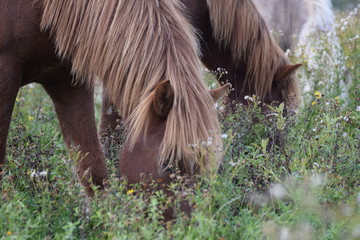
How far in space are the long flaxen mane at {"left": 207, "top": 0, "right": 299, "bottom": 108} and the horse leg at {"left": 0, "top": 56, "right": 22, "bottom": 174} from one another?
2085 millimetres

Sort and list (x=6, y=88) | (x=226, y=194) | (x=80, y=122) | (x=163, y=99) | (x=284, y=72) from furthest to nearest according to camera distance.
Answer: (x=284, y=72) < (x=80, y=122) < (x=6, y=88) < (x=226, y=194) < (x=163, y=99)

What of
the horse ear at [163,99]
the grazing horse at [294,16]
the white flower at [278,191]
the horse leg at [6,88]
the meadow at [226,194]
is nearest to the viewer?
the meadow at [226,194]

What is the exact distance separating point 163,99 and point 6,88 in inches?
43.8

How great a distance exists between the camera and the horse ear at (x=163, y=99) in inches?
124

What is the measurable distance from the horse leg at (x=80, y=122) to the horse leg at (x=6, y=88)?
0.47 meters

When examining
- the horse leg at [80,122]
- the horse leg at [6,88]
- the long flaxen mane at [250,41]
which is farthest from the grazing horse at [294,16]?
the horse leg at [6,88]

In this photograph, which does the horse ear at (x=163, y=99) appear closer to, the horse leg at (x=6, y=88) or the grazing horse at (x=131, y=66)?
the grazing horse at (x=131, y=66)

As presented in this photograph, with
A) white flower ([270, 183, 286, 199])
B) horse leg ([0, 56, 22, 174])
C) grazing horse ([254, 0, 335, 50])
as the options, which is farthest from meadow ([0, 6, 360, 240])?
grazing horse ([254, 0, 335, 50])

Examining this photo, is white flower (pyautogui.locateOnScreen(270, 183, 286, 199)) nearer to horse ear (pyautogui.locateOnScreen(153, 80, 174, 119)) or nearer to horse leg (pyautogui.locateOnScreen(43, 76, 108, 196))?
horse ear (pyautogui.locateOnScreen(153, 80, 174, 119))

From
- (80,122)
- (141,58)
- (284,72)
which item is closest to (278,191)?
(141,58)

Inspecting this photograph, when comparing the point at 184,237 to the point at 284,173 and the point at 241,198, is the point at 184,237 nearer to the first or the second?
the point at 241,198

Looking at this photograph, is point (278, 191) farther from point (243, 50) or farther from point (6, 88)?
point (243, 50)

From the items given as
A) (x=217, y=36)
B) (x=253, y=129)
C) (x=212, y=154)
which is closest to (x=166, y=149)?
(x=212, y=154)

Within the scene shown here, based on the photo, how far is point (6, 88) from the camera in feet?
12.4
